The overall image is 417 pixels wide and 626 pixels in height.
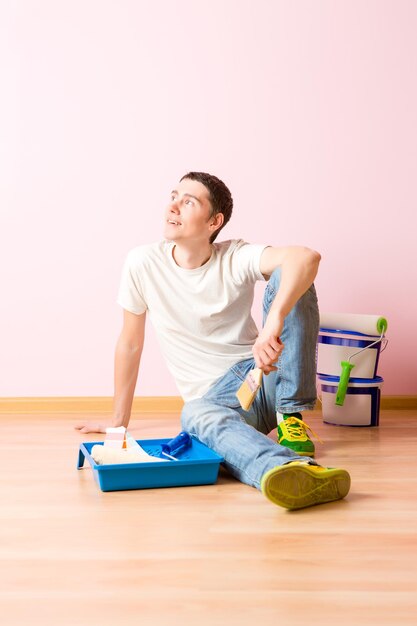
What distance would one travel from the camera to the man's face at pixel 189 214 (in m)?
2.28

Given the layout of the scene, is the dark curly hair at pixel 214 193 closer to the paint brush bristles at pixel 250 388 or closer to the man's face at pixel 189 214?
the man's face at pixel 189 214

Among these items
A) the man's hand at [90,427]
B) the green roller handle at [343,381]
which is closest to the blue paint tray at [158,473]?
the man's hand at [90,427]

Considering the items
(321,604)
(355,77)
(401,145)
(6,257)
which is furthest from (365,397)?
(321,604)

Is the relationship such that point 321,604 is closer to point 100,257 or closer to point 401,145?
point 100,257

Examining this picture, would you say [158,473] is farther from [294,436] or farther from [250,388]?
[294,436]

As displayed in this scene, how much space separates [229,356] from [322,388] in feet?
2.13

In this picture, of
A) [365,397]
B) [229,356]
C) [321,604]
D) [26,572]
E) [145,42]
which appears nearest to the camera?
[321,604]

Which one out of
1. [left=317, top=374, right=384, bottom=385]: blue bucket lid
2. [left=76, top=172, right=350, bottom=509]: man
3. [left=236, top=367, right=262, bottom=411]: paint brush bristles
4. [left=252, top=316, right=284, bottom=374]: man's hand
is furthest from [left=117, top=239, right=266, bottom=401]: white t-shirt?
[left=317, top=374, right=384, bottom=385]: blue bucket lid

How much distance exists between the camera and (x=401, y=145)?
304 centimetres

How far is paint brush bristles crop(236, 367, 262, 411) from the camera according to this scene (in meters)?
1.93

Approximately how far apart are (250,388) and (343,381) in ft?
2.73

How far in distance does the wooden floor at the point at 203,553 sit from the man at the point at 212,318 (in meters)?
0.21

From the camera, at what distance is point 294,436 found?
2.21 m

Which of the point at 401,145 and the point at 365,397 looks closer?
the point at 365,397
